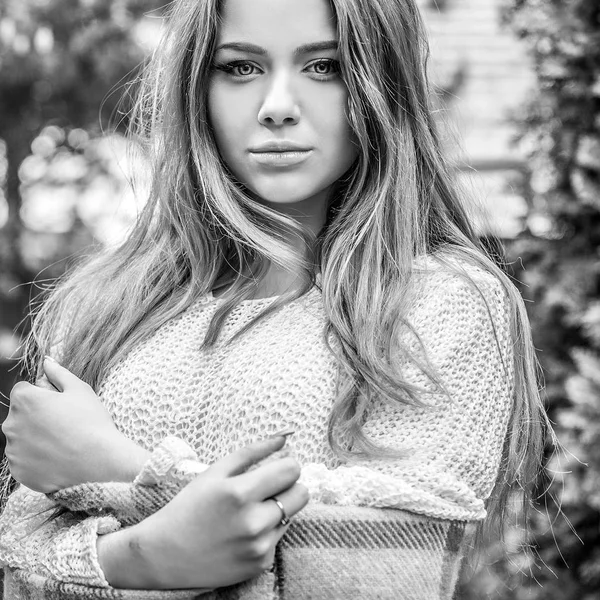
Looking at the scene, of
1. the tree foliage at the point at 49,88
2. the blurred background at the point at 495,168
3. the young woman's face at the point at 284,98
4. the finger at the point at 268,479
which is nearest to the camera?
the finger at the point at 268,479

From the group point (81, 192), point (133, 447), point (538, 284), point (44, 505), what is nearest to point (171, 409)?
point (133, 447)

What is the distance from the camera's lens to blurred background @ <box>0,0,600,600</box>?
3.01 metres

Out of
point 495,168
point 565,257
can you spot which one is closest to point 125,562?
point 565,257

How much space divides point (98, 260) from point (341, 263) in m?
0.55

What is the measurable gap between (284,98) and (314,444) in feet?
1.82

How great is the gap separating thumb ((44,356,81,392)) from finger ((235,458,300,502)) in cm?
45

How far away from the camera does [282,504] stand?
122cm

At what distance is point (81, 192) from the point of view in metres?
4.67

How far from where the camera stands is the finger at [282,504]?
120 centimetres

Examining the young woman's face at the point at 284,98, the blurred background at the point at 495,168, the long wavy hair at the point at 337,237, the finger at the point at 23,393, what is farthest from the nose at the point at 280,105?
the finger at the point at 23,393

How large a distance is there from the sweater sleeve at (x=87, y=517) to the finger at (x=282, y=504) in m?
0.15

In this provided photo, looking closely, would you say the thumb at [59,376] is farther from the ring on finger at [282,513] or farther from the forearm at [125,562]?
the ring on finger at [282,513]

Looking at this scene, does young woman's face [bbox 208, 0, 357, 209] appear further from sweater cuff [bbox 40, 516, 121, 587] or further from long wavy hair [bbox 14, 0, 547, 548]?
sweater cuff [bbox 40, 516, 121, 587]

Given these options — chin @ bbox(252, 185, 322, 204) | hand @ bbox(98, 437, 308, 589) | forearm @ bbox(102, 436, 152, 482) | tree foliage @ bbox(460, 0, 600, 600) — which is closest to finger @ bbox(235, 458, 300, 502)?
hand @ bbox(98, 437, 308, 589)
